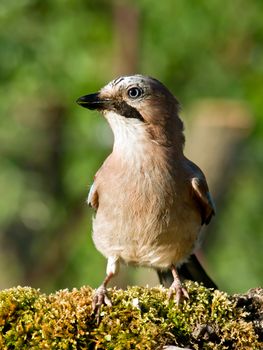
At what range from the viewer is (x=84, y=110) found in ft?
46.4

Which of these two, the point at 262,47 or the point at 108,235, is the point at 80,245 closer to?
the point at 262,47

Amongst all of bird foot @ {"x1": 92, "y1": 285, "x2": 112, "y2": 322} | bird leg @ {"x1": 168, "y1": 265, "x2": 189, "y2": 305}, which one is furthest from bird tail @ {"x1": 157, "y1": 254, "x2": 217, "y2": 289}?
bird foot @ {"x1": 92, "y1": 285, "x2": 112, "y2": 322}

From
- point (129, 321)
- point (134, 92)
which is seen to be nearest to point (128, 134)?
point (134, 92)

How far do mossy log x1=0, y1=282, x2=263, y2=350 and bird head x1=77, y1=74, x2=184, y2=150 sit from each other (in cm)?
166

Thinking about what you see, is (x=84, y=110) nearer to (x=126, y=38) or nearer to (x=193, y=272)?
(x=126, y=38)

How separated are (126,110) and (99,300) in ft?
6.17

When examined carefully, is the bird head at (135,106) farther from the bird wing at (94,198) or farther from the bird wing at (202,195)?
the bird wing at (94,198)

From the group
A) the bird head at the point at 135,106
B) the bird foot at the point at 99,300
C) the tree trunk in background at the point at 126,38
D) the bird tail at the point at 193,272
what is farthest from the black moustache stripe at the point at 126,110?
the tree trunk in background at the point at 126,38

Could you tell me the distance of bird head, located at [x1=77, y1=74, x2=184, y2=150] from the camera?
20.9 feet

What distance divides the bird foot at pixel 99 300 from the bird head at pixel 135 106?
1.70 metres

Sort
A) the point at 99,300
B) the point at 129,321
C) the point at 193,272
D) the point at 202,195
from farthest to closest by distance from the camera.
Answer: the point at 193,272
the point at 202,195
the point at 99,300
the point at 129,321

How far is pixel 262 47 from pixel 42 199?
458cm

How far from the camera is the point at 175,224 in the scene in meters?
6.21

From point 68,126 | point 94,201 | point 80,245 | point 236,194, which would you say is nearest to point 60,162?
point 68,126
